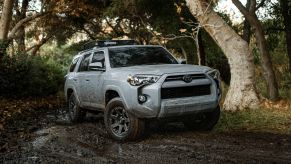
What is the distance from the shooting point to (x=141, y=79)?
336 inches

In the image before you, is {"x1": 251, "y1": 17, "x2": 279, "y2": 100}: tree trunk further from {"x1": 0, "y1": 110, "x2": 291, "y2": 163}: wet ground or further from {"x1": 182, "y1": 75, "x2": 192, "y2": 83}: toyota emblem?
{"x1": 182, "y1": 75, "x2": 192, "y2": 83}: toyota emblem

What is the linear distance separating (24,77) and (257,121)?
11.3 meters

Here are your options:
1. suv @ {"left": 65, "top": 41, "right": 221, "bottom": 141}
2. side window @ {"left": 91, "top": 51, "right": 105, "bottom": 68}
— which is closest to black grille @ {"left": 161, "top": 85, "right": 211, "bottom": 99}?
suv @ {"left": 65, "top": 41, "right": 221, "bottom": 141}

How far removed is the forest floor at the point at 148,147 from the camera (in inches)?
281

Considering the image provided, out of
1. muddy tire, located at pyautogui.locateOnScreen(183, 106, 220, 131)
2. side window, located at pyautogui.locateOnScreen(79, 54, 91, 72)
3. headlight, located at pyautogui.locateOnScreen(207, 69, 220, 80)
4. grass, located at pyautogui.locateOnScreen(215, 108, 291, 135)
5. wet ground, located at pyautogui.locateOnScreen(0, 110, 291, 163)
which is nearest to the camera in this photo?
wet ground, located at pyautogui.locateOnScreen(0, 110, 291, 163)

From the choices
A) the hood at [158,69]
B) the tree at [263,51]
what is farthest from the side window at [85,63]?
the tree at [263,51]

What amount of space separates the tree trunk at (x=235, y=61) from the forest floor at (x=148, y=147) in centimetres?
207

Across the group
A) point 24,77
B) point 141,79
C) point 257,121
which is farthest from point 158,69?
point 24,77

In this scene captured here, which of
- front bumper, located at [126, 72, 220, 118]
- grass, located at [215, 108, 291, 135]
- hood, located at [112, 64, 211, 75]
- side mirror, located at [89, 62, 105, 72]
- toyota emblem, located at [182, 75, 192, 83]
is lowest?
grass, located at [215, 108, 291, 135]

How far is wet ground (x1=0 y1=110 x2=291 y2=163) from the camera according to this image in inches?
281

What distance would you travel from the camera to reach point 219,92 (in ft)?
30.4

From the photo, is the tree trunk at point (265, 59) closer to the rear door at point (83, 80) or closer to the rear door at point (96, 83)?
the rear door at point (83, 80)

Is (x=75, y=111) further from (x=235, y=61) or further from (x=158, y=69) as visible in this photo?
(x=235, y=61)

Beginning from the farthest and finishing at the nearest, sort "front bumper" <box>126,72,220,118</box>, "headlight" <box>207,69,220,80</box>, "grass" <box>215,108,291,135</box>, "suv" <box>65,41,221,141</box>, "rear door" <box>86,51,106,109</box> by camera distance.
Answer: "rear door" <box>86,51,106,109</box>
"grass" <box>215,108,291,135</box>
"headlight" <box>207,69,220,80</box>
"suv" <box>65,41,221,141</box>
"front bumper" <box>126,72,220,118</box>
